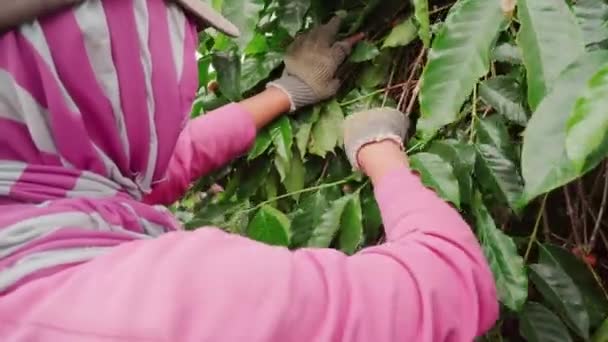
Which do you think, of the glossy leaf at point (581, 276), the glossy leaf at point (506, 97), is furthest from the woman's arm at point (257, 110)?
the glossy leaf at point (581, 276)

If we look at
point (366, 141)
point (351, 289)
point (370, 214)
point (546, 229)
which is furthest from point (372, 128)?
point (351, 289)

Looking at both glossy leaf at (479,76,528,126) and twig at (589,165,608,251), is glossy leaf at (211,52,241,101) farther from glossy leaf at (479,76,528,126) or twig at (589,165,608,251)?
twig at (589,165,608,251)

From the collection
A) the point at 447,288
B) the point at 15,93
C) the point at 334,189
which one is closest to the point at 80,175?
the point at 15,93

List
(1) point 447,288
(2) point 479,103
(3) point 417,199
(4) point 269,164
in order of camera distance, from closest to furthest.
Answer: (1) point 447,288
(3) point 417,199
(2) point 479,103
(4) point 269,164

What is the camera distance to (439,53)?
2.27ft

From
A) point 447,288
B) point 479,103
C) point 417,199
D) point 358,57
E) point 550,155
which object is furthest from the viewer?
point 358,57

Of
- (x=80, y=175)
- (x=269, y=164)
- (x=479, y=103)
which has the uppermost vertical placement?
(x=80, y=175)

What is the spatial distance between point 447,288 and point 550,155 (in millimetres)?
152

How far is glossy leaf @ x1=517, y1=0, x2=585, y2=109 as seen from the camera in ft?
1.97

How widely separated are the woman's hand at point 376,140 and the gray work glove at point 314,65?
0.12 meters

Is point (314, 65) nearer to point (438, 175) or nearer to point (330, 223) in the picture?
point (330, 223)

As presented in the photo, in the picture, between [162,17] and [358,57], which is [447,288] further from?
[358,57]

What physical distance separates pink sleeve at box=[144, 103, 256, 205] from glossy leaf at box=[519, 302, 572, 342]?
0.41 metres

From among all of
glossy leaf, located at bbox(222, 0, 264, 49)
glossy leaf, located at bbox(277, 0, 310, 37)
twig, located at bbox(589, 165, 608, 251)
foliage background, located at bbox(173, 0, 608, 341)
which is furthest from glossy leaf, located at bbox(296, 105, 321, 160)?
twig, located at bbox(589, 165, 608, 251)
